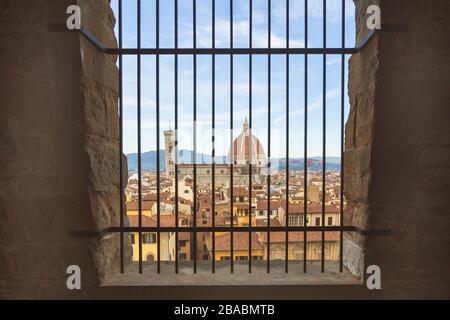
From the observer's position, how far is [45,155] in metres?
2.10

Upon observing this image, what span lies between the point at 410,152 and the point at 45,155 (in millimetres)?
2753

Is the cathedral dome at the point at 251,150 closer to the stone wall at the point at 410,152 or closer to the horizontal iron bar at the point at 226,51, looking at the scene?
the horizontal iron bar at the point at 226,51

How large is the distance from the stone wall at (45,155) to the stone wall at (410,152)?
2164 millimetres

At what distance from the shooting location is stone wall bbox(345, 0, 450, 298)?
2090 millimetres

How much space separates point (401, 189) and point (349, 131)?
0.67m

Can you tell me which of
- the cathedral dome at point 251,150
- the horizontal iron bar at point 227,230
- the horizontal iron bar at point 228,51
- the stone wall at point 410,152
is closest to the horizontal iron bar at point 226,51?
the horizontal iron bar at point 228,51

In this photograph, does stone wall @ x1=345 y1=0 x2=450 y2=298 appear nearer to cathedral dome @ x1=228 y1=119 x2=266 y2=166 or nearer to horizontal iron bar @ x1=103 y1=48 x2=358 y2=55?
horizontal iron bar @ x1=103 y1=48 x2=358 y2=55

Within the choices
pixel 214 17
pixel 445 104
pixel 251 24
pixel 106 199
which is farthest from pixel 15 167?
pixel 445 104

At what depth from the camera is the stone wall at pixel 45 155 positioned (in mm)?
2072

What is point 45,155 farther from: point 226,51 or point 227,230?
point 226,51

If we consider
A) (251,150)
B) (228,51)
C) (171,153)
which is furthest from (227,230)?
(171,153)

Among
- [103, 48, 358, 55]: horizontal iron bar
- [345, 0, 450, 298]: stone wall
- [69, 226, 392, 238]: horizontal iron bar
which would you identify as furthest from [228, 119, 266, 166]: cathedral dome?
[345, 0, 450, 298]: stone wall

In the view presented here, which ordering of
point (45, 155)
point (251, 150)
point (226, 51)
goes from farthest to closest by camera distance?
point (226, 51) < point (251, 150) < point (45, 155)

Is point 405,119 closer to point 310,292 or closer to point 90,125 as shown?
point 310,292
